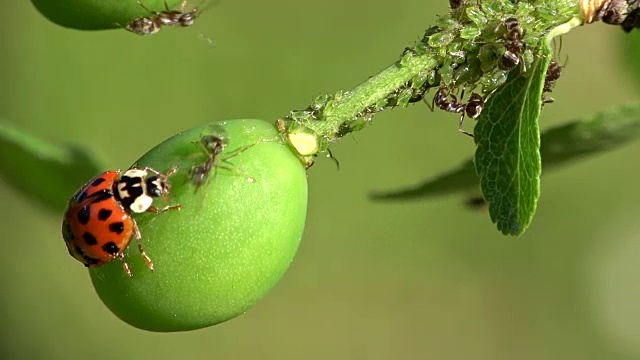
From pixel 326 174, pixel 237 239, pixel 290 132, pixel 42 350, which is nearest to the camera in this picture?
pixel 237 239

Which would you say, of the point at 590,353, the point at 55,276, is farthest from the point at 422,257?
the point at 55,276

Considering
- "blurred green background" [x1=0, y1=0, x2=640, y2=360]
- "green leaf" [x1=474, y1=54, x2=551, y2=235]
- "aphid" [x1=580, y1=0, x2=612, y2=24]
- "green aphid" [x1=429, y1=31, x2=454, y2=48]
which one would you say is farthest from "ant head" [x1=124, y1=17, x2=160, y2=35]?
"blurred green background" [x1=0, y1=0, x2=640, y2=360]

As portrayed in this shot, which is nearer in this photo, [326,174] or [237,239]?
[237,239]

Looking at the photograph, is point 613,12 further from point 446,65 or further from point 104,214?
point 104,214

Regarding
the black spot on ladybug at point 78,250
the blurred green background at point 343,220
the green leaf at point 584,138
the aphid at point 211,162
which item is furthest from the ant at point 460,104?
the blurred green background at point 343,220

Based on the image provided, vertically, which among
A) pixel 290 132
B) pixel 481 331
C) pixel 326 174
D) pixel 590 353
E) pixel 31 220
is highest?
pixel 290 132

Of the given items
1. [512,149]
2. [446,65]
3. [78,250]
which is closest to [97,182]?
[78,250]

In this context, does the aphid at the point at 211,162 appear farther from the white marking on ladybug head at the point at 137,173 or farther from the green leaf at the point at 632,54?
the green leaf at the point at 632,54

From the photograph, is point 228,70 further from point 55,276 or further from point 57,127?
point 55,276
